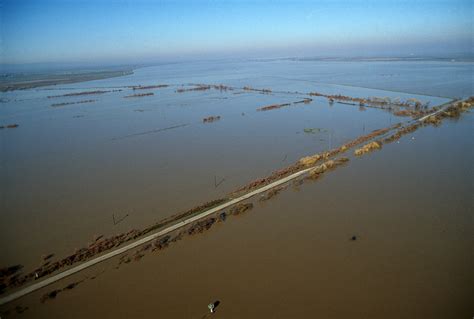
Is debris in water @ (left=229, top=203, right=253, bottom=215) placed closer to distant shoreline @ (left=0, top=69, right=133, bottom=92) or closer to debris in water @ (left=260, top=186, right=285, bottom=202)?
debris in water @ (left=260, top=186, right=285, bottom=202)

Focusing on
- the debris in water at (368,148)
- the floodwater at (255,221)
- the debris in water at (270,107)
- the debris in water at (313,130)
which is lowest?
the floodwater at (255,221)

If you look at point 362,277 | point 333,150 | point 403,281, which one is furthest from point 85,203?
point 333,150

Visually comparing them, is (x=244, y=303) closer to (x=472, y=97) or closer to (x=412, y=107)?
(x=412, y=107)

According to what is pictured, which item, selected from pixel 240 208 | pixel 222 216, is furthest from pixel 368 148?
pixel 222 216

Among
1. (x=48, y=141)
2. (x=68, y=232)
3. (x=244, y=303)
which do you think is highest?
(x=48, y=141)

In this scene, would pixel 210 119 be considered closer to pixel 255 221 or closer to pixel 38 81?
pixel 255 221

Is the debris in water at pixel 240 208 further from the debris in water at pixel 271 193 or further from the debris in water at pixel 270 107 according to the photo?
the debris in water at pixel 270 107

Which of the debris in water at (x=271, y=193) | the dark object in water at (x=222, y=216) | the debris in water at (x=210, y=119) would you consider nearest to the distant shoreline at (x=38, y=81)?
the debris in water at (x=210, y=119)

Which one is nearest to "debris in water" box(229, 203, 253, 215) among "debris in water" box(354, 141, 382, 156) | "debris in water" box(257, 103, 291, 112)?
"debris in water" box(354, 141, 382, 156)

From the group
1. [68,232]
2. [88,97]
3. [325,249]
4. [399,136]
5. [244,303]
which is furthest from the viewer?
[88,97]
